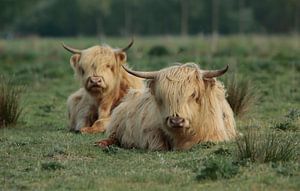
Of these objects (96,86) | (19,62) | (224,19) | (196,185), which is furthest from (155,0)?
(196,185)

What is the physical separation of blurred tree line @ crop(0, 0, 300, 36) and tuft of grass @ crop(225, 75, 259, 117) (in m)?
46.8

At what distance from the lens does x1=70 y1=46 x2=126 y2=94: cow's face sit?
12.0 m

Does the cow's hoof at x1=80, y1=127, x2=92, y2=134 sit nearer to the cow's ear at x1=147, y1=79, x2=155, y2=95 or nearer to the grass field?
the grass field

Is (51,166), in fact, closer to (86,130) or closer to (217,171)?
(217,171)

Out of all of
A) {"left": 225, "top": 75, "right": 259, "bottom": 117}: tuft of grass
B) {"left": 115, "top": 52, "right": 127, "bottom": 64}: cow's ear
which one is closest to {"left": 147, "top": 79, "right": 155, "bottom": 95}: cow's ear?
{"left": 115, "top": 52, "right": 127, "bottom": 64}: cow's ear

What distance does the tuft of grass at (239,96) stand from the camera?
1235 centimetres

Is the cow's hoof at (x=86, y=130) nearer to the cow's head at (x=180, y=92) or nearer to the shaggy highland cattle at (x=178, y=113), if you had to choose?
the shaggy highland cattle at (x=178, y=113)

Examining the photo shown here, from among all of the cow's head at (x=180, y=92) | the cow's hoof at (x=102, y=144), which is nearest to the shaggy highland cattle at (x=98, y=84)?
the cow's hoof at (x=102, y=144)

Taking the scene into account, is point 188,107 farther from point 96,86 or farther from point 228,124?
point 96,86

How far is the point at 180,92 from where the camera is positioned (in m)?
8.66

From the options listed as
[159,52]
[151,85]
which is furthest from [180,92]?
Answer: [159,52]

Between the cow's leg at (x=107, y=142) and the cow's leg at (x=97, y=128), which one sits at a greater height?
the cow's leg at (x=107, y=142)

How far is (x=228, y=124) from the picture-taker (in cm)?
967

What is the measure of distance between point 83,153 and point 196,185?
236 cm
